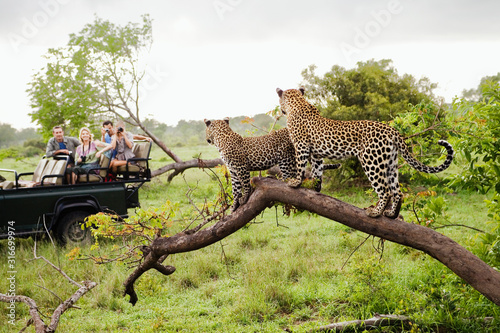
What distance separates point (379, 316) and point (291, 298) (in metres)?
1.50

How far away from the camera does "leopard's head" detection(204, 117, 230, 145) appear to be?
15.1ft

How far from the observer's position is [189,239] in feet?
15.9

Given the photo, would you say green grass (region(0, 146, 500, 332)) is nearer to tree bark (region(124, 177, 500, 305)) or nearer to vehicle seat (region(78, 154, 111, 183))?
tree bark (region(124, 177, 500, 305))

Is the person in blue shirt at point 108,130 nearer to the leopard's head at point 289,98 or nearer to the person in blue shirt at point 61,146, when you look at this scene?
the person in blue shirt at point 61,146

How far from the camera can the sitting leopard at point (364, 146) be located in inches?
135

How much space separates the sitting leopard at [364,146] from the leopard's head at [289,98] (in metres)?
0.01

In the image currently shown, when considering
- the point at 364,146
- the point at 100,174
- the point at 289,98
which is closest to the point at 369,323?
the point at 364,146

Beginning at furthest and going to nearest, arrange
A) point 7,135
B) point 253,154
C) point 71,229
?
point 7,135, point 71,229, point 253,154

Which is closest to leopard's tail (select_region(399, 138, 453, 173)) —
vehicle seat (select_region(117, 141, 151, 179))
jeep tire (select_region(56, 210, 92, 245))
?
vehicle seat (select_region(117, 141, 151, 179))

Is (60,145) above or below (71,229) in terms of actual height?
above

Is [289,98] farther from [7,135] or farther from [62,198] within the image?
[7,135]

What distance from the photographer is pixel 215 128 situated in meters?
4.66

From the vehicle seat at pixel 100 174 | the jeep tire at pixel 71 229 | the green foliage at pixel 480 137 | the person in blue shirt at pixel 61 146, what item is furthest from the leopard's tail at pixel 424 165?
the person in blue shirt at pixel 61 146

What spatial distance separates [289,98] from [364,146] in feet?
2.95
